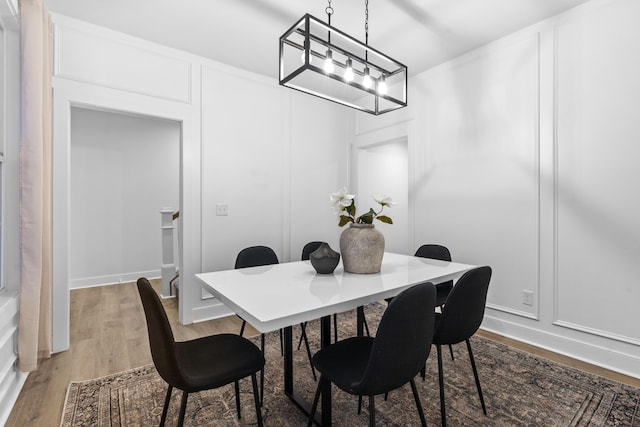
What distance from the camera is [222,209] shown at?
131 inches

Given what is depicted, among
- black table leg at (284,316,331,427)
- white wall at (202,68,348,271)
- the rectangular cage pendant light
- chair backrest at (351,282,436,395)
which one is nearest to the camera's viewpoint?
chair backrest at (351,282,436,395)

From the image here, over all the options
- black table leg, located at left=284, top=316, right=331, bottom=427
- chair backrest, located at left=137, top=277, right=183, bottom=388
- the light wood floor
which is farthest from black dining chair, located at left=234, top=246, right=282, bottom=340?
chair backrest, located at left=137, top=277, right=183, bottom=388

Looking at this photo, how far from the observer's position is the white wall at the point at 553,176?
7.36 ft

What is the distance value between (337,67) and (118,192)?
3743 millimetres

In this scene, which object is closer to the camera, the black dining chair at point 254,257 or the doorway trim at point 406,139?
the black dining chair at point 254,257

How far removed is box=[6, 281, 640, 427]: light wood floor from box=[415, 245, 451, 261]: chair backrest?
92 centimetres

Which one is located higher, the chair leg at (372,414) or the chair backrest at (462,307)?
the chair backrest at (462,307)

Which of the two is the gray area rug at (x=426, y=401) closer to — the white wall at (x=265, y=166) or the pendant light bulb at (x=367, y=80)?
the white wall at (x=265, y=166)

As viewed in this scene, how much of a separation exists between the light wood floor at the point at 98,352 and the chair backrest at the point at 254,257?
2.71ft

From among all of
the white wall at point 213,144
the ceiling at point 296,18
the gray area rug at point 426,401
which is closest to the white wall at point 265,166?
the white wall at point 213,144

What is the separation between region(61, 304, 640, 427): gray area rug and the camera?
169 centimetres

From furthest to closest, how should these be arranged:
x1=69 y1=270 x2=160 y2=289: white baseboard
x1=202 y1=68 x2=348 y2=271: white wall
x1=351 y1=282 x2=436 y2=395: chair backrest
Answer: x1=69 y1=270 x2=160 y2=289: white baseboard
x1=202 y1=68 x2=348 y2=271: white wall
x1=351 y1=282 x2=436 y2=395: chair backrest

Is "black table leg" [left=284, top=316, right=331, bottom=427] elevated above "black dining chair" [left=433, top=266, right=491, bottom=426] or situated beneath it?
situated beneath

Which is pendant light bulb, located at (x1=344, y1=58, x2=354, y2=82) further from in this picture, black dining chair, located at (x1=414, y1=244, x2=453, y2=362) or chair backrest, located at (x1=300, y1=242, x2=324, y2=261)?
black dining chair, located at (x1=414, y1=244, x2=453, y2=362)
